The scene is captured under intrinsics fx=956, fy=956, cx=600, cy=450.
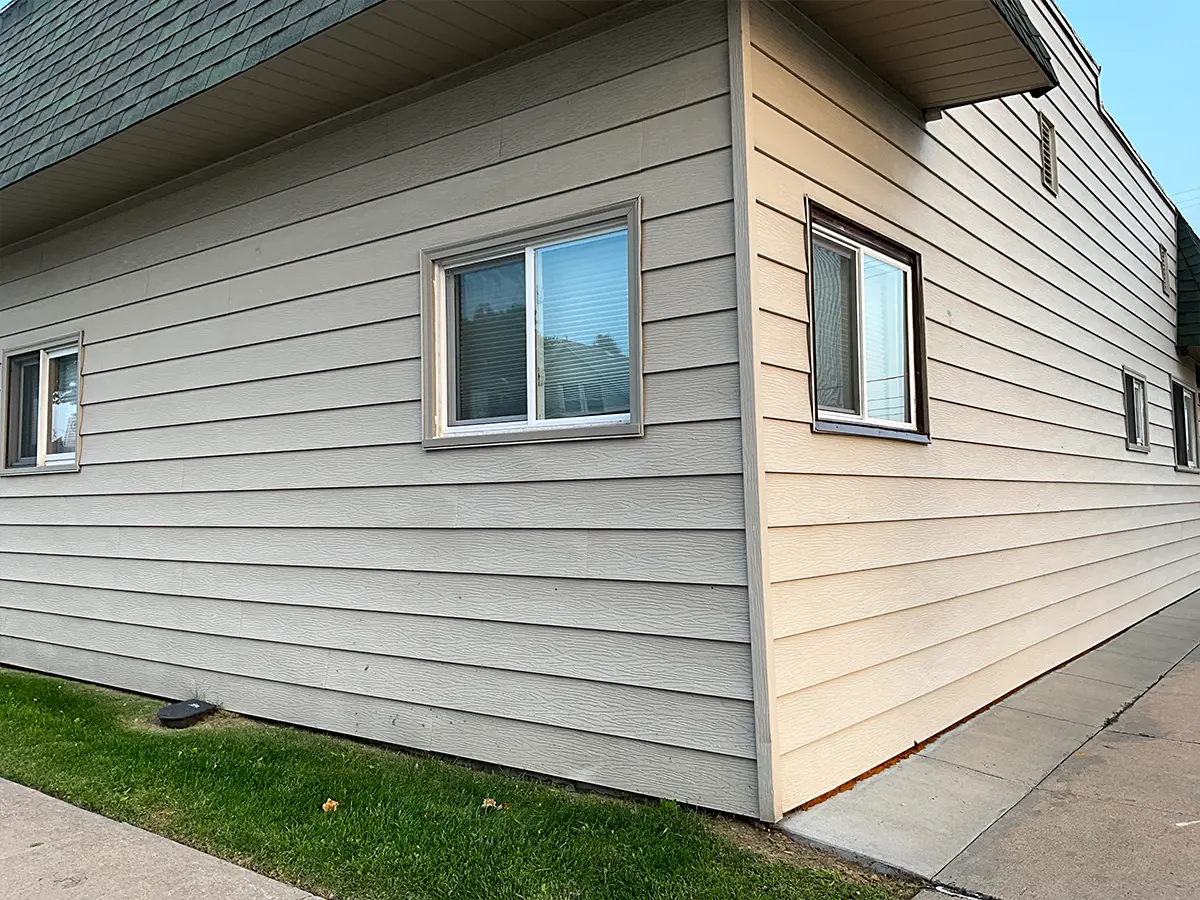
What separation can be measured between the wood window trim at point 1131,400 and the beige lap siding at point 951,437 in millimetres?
160

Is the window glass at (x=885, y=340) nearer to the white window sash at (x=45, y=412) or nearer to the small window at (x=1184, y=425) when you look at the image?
the white window sash at (x=45, y=412)

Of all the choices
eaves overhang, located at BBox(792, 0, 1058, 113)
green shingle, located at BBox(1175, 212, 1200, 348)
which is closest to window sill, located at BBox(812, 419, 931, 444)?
eaves overhang, located at BBox(792, 0, 1058, 113)

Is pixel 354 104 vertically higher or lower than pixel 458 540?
higher

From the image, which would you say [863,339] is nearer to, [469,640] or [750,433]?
[750,433]

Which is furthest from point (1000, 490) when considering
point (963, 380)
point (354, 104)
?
point (354, 104)

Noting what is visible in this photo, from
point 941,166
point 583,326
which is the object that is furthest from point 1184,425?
point 583,326

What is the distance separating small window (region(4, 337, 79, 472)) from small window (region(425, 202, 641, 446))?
379 centimetres

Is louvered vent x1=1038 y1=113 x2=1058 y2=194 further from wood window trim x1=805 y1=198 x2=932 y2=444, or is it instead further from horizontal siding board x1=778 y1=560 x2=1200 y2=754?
horizontal siding board x1=778 y1=560 x2=1200 y2=754

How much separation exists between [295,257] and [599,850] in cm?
369

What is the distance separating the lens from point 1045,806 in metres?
3.97

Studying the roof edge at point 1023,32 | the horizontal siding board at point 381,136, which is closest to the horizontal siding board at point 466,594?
the horizontal siding board at point 381,136

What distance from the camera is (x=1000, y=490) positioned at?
596 cm

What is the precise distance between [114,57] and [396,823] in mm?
4992

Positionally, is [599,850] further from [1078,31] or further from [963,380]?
[1078,31]
